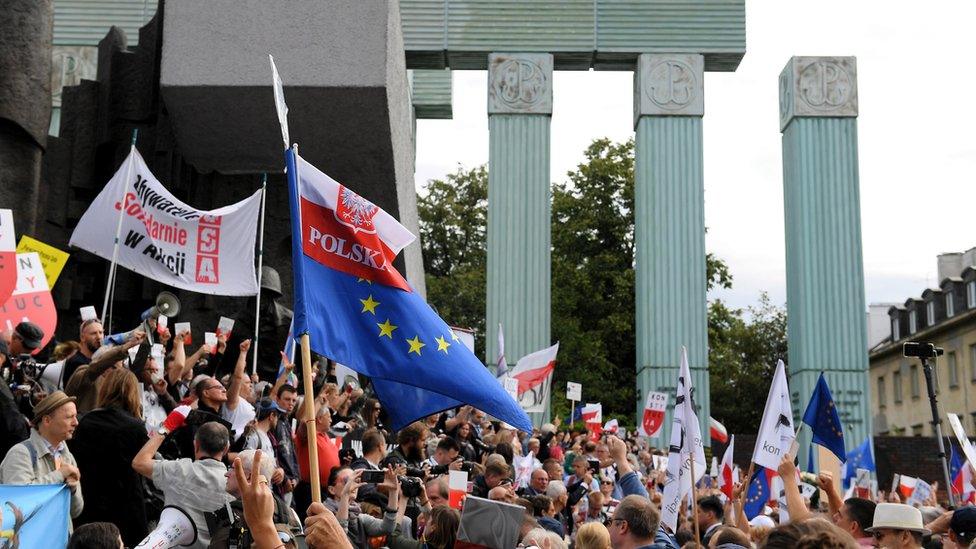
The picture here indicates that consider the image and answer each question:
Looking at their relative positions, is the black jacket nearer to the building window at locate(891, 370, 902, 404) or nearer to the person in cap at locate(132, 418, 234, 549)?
the person in cap at locate(132, 418, 234, 549)

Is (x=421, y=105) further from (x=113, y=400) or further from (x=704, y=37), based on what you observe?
(x=113, y=400)

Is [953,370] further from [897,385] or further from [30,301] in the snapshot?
[30,301]

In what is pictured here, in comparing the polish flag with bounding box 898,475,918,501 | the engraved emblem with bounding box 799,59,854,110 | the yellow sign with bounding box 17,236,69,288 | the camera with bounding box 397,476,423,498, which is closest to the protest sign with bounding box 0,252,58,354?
the yellow sign with bounding box 17,236,69,288

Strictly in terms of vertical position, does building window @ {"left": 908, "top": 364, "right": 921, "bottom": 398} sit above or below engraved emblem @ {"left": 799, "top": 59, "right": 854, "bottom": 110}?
below

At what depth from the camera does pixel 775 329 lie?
187ft

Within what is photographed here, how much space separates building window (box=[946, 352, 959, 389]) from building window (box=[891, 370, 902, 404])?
23.2 ft

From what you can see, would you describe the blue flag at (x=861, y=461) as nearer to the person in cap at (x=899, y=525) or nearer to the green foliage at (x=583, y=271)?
the person in cap at (x=899, y=525)

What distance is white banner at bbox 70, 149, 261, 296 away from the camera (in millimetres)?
12578

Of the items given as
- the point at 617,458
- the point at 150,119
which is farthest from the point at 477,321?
the point at 617,458

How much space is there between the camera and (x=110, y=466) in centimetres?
718

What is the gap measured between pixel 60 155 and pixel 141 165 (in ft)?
12.5

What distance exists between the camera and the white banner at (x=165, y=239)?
1258 centimetres

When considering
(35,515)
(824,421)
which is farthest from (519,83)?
(35,515)

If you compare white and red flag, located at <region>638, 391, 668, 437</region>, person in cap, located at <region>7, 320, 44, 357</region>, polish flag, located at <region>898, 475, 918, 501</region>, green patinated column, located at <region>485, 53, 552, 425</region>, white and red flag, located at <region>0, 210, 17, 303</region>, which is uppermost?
green patinated column, located at <region>485, 53, 552, 425</region>
